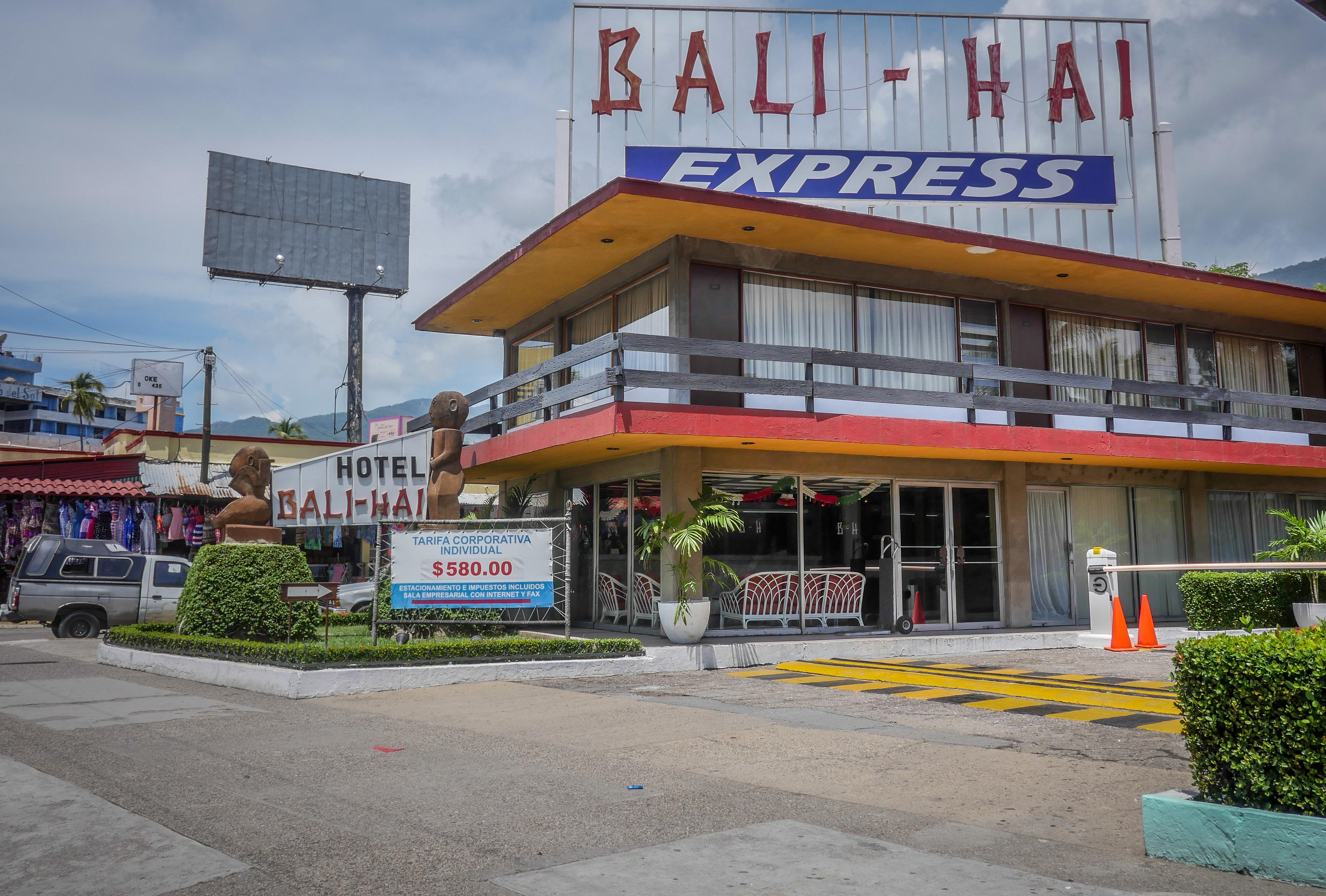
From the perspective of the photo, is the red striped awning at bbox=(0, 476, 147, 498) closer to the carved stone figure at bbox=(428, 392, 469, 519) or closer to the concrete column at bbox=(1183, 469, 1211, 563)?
the carved stone figure at bbox=(428, 392, 469, 519)

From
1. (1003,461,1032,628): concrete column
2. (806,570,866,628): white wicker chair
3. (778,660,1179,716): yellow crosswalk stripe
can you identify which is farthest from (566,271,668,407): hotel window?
(1003,461,1032,628): concrete column

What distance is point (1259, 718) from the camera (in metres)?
4.57

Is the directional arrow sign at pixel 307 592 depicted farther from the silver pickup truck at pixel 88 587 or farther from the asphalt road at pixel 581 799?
the silver pickup truck at pixel 88 587

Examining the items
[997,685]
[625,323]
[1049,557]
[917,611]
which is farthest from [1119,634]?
[625,323]

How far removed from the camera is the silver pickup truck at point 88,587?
63.3ft

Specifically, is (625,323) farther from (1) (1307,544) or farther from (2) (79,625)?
(2) (79,625)

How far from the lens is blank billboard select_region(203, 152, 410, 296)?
47.2m

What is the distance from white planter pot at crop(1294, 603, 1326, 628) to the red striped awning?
25.0m

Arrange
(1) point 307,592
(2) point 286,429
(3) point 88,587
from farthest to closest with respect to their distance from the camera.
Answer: (2) point 286,429 → (3) point 88,587 → (1) point 307,592

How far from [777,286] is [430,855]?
461 inches

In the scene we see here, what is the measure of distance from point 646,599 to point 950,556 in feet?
16.3

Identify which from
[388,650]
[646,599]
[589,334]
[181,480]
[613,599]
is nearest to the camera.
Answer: [388,650]

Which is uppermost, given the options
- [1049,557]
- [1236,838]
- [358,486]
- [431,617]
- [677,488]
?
[358,486]

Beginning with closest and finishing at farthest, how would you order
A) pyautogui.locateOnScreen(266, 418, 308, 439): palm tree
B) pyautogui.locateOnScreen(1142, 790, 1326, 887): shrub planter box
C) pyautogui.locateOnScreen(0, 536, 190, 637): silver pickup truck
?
pyautogui.locateOnScreen(1142, 790, 1326, 887): shrub planter box
pyautogui.locateOnScreen(0, 536, 190, 637): silver pickup truck
pyautogui.locateOnScreen(266, 418, 308, 439): palm tree
